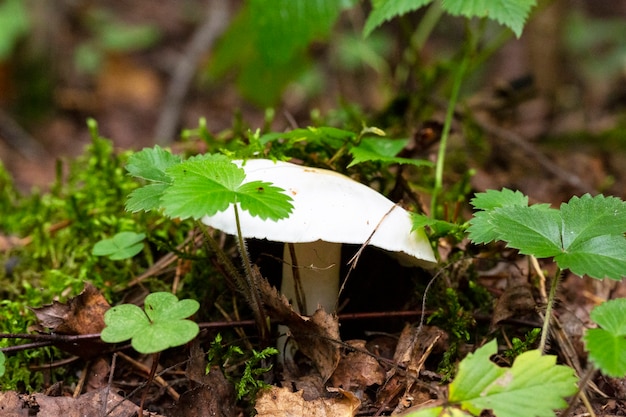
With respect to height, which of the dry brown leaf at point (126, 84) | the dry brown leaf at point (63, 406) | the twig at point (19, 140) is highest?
the dry brown leaf at point (63, 406)

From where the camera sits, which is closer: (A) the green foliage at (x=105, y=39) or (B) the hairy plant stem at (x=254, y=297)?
(B) the hairy plant stem at (x=254, y=297)

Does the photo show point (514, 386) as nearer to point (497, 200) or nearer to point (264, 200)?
point (497, 200)

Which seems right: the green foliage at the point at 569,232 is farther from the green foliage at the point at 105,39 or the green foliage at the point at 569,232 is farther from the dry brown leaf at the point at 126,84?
the green foliage at the point at 105,39

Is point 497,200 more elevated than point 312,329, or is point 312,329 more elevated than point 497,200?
point 497,200

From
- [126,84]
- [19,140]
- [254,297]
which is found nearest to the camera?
[254,297]

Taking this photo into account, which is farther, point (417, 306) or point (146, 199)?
point (417, 306)

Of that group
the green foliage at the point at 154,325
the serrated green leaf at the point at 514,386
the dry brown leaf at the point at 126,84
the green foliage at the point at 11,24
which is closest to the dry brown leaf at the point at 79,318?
the green foliage at the point at 154,325

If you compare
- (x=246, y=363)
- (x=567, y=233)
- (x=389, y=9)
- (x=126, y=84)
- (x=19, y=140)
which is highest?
(x=389, y=9)

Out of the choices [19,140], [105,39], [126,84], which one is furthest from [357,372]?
[105,39]
